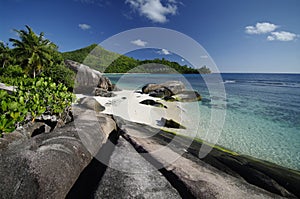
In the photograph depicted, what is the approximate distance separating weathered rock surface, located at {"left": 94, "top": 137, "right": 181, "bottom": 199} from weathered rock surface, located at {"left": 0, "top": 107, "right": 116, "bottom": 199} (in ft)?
1.48

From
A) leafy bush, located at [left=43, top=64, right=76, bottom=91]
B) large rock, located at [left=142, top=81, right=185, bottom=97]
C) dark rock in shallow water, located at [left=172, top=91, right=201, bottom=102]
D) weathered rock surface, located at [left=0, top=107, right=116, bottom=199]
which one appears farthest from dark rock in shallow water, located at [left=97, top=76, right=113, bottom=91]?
weathered rock surface, located at [left=0, top=107, right=116, bottom=199]

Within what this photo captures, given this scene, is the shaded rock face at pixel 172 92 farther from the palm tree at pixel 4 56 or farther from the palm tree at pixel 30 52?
the palm tree at pixel 4 56

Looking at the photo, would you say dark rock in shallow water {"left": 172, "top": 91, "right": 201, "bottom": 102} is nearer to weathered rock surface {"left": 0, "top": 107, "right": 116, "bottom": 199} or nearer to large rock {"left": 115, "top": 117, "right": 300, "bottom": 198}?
large rock {"left": 115, "top": 117, "right": 300, "bottom": 198}

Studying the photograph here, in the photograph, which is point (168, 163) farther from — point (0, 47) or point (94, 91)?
point (0, 47)

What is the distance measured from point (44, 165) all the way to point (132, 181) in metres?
1.18

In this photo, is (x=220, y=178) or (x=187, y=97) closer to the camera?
(x=220, y=178)

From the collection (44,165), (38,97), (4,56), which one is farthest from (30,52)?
(44,165)

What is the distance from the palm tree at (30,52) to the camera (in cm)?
1406

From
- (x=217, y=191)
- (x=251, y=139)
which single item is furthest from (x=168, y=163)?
(x=251, y=139)

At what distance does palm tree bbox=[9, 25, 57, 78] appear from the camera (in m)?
14.1

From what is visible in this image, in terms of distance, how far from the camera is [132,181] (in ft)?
7.39

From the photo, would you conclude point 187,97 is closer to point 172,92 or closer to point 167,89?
point 172,92

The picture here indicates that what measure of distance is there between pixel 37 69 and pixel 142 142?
15.9 meters

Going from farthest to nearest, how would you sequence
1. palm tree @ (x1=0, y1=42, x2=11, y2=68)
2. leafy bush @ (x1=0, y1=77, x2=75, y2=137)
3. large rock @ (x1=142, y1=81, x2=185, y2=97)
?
1. palm tree @ (x1=0, y1=42, x2=11, y2=68)
2. large rock @ (x1=142, y1=81, x2=185, y2=97)
3. leafy bush @ (x1=0, y1=77, x2=75, y2=137)
